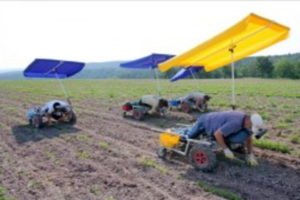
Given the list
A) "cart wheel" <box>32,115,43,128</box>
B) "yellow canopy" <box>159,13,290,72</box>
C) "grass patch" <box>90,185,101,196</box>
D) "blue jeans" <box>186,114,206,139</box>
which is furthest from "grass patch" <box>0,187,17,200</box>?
"cart wheel" <box>32,115,43,128</box>

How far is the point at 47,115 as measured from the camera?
11133 mm

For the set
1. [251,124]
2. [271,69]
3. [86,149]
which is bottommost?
→ [271,69]

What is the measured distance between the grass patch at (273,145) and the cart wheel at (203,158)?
234cm

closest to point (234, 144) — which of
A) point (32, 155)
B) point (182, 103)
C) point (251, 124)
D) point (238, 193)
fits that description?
point (251, 124)

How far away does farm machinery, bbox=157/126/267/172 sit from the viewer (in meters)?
6.20

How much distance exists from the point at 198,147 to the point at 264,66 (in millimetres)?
81951

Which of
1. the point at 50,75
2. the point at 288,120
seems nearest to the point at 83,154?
the point at 50,75

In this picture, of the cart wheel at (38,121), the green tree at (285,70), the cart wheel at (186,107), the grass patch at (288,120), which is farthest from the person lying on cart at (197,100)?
the green tree at (285,70)

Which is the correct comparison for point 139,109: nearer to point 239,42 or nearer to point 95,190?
point 239,42

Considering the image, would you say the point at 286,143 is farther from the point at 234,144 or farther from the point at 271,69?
the point at 271,69

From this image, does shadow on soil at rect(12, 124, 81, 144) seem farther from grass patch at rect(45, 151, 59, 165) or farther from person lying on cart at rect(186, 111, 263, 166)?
person lying on cart at rect(186, 111, 263, 166)

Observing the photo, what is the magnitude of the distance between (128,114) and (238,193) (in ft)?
28.0

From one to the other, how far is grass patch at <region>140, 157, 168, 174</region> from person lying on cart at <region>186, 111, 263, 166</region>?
1.26 meters

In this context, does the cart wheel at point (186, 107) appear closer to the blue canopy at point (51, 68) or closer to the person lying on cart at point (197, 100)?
the person lying on cart at point (197, 100)
